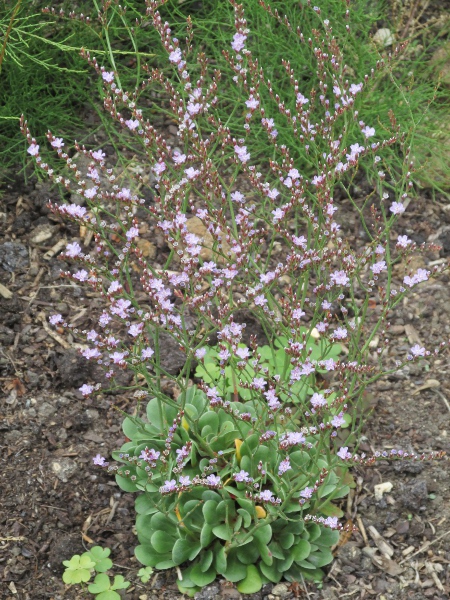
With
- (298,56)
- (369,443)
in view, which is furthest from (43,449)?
(298,56)

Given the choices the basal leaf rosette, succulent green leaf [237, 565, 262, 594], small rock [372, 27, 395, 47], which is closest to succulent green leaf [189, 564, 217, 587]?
the basal leaf rosette

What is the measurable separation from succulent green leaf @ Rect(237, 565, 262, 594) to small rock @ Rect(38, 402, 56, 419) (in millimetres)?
1149

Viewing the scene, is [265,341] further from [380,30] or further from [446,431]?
[380,30]

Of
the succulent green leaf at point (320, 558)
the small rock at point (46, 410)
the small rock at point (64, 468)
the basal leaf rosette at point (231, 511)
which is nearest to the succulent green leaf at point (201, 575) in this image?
the basal leaf rosette at point (231, 511)

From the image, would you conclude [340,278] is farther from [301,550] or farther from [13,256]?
[13,256]

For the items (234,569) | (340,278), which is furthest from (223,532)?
(340,278)

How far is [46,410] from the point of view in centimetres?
358

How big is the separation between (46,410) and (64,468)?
0.32 m

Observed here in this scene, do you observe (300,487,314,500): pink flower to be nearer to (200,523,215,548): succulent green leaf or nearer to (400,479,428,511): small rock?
(200,523,215,548): succulent green leaf

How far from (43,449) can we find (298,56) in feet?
8.82

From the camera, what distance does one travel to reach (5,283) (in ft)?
13.5

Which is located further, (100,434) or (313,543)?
A: (100,434)

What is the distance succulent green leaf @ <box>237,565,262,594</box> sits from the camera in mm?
3000

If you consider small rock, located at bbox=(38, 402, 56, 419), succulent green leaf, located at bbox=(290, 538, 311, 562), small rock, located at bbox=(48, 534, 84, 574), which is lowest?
small rock, located at bbox=(48, 534, 84, 574)
